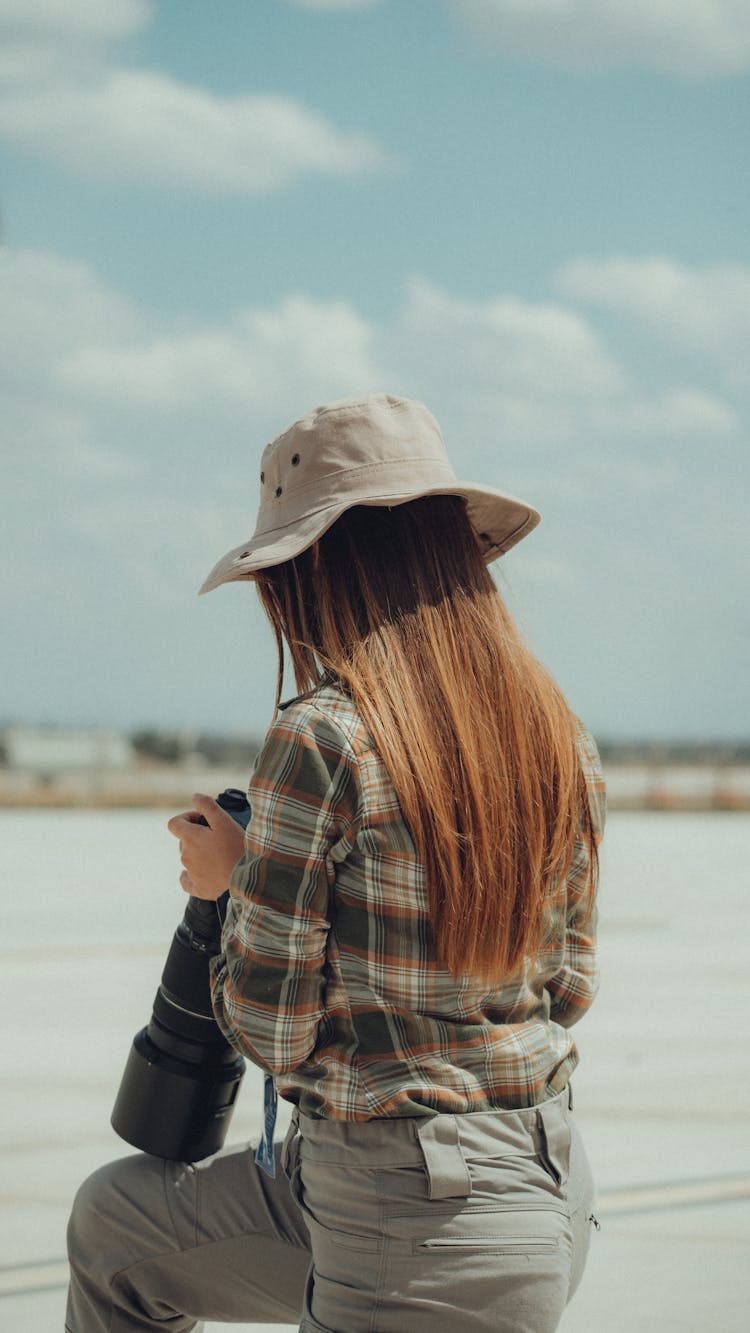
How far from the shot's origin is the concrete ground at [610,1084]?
3391 millimetres

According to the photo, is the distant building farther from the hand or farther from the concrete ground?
the hand

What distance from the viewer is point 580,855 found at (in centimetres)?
179

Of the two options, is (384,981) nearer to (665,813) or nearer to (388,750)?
(388,750)

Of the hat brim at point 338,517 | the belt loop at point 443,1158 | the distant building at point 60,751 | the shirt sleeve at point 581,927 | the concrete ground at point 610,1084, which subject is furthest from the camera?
the distant building at point 60,751

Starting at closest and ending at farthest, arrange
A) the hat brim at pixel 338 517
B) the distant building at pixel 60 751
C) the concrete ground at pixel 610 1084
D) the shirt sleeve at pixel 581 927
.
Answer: the hat brim at pixel 338 517, the shirt sleeve at pixel 581 927, the concrete ground at pixel 610 1084, the distant building at pixel 60 751

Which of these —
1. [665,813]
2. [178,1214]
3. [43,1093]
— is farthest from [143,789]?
[178,1214]

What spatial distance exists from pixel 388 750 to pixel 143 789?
29.7 meters

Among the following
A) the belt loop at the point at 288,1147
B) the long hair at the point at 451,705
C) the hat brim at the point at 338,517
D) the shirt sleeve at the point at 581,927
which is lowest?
the belt loop at the point at 288,1147

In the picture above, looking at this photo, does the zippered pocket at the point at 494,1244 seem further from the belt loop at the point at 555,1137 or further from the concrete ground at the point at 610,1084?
the concrete ground at the point at 610,1084

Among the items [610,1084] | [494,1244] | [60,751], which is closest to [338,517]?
[494,1244]

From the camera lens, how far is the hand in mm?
1736

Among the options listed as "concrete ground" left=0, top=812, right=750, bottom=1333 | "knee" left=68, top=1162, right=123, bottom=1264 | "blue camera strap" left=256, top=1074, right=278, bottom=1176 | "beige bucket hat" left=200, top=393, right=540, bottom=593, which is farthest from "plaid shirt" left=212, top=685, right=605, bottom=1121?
"concrete ground" left=0, top=812, right=750, bottom=1333

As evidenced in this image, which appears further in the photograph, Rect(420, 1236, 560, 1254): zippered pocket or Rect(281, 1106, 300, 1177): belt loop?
Rect(281, 1106, 300, 1177): belt loop

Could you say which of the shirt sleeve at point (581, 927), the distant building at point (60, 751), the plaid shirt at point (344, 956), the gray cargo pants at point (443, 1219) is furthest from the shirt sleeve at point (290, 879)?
the distant building at point (60, 751)
